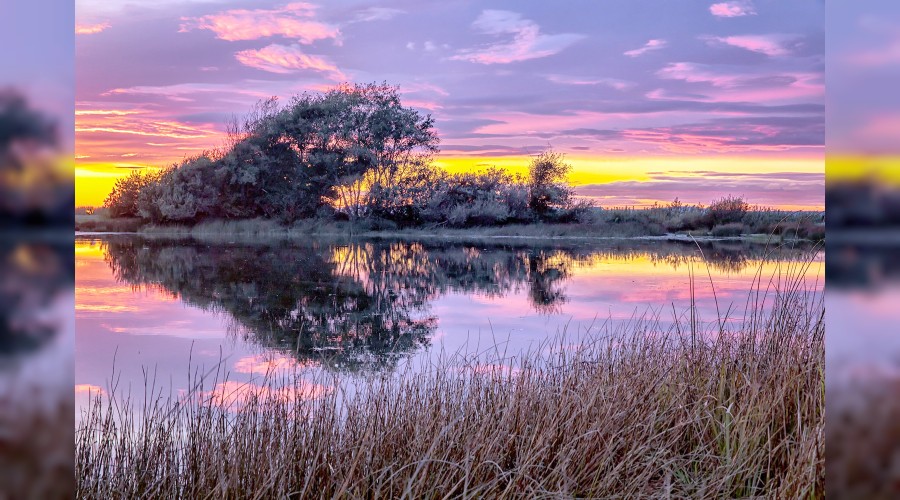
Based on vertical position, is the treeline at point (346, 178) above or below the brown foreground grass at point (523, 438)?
above

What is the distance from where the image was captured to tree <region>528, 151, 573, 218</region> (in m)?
18.0

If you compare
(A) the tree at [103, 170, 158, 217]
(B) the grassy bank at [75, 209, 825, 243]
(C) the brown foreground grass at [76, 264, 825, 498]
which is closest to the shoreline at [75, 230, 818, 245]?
(B) the grassy bank at [75, 209, 825, 243]

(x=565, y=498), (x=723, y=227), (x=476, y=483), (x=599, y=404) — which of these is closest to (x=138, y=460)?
(x=476, y=483)

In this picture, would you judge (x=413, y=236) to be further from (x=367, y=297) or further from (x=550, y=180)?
(x=367, y=297)

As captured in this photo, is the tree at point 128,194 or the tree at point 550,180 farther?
the tree at point 128,194

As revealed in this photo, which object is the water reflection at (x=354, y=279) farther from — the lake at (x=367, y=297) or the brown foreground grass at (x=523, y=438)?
the brown foreground grass at (x=523, y=438)

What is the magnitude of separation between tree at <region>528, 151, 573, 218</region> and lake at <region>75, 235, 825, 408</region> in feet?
4.03

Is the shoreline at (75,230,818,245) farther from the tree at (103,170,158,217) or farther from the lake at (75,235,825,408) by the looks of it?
the tree at (103,170,158,217)

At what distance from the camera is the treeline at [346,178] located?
61.2 ft

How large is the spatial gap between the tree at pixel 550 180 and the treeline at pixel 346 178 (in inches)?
1.0

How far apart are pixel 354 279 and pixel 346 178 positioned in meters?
5.68

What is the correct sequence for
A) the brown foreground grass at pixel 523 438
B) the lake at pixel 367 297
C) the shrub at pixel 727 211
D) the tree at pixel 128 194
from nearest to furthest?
the brown foreground grass at pixel 523 438
the lake at pixel 367 297
the shrub at pixel 727 211
the tree at pixel 128 194

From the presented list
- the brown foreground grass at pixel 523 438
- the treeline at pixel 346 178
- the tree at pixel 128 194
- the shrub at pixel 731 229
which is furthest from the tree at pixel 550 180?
the brown foreground grass at pixel 523 438

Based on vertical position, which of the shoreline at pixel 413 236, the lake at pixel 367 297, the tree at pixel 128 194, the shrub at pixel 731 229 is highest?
the tree at pixel 128 194
